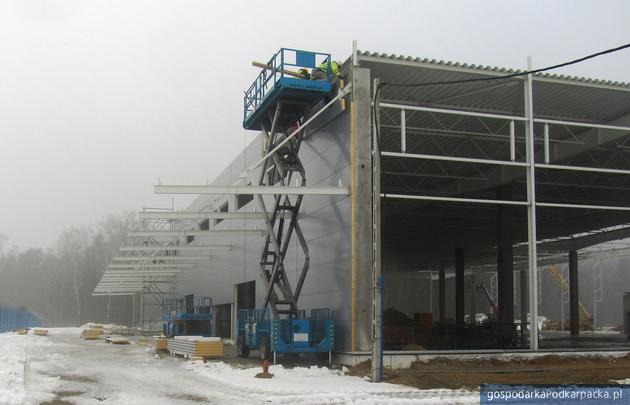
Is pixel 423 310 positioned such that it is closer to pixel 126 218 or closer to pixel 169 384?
pixel 126 218

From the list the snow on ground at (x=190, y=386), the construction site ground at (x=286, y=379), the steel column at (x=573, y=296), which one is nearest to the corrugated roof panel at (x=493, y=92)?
the construction site ground at (x=286, y=379)

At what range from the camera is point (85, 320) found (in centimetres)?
9081

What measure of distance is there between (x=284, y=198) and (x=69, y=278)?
2953 inches

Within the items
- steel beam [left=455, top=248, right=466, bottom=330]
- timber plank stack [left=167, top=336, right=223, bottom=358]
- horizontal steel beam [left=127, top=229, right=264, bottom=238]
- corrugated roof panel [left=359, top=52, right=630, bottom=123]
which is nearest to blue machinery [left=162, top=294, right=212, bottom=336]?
horizontal steel beam [left=127, top=229, right=264, bottom=238]

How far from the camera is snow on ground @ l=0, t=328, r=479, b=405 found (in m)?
13.4

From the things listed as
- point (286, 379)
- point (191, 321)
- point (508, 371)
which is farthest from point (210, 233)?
point (508, 371)

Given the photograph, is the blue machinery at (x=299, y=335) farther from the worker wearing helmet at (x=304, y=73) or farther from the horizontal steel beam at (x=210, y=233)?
the horizontal steel beam at (x=210, y=233)

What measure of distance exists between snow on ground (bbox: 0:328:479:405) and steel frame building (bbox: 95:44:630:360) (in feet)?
7.02

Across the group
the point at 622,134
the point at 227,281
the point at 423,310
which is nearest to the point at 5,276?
the point at 423,310

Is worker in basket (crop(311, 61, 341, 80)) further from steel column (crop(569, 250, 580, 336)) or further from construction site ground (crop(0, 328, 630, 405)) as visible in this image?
steel column (crop(569, 250, 580, 336))

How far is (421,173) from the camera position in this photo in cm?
3083

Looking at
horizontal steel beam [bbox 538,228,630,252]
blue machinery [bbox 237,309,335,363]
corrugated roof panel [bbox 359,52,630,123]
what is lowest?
blue machinery [bbox 237,309,335,363]

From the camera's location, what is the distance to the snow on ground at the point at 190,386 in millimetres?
13391

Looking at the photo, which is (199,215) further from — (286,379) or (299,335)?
(286,379)
